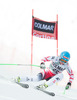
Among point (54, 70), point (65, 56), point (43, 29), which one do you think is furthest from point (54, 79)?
point (43, 29)

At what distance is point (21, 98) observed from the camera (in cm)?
288

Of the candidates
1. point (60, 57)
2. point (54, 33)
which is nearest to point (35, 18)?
point (54, 33)

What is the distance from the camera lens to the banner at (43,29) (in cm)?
698

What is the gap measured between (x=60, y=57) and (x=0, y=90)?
5.79ft

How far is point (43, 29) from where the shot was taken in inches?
278

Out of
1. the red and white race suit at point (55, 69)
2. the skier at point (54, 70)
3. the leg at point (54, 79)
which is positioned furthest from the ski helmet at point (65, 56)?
the leg at point (54, 79)

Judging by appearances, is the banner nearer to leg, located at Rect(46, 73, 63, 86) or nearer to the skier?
the skier

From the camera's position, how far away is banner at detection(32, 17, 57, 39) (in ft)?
22.9

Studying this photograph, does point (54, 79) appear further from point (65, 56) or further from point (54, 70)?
point (65, 56)

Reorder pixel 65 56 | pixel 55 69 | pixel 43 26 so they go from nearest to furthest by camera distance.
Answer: pixel 65 56, pixel 55 69, pixel 43 26

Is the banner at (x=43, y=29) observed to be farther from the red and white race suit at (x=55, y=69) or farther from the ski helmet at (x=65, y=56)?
the ski helmet at (x=65, y=56)

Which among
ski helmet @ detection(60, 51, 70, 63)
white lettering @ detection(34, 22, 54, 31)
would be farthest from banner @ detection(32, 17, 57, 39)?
ski helmet @ detection(60, 51, 70, 63)

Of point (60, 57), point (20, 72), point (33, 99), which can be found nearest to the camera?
Answer: point (33, 99)

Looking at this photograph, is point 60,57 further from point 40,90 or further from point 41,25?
point 41,25
